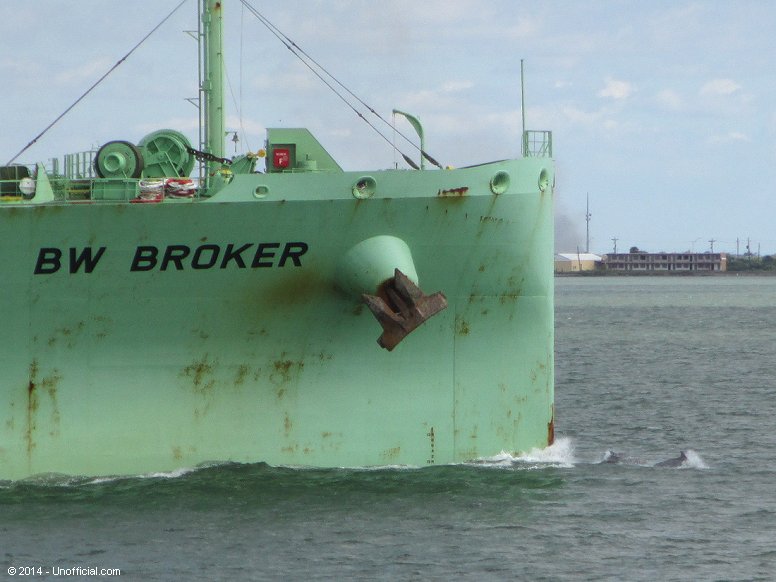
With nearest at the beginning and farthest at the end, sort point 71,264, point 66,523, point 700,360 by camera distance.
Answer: point 66,523 < point 71,264 < point 700,360

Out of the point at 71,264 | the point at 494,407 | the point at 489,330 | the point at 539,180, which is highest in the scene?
the point at 539,180

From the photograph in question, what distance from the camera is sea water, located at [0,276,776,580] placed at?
14.2 metres

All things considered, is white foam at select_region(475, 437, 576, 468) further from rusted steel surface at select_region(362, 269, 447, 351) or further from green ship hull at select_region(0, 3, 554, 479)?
rusted steel surface at select_region(362, 269, 447, 351)

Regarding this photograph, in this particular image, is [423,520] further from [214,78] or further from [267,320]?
[214,78]

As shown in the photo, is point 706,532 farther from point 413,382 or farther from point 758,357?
point 758,357

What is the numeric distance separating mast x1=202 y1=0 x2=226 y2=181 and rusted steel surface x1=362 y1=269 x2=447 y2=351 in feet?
16.6

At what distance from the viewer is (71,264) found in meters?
16.9

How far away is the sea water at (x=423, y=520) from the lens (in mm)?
14203

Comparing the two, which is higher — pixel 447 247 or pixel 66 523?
pixel 447 247

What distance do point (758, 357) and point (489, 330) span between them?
27186mm

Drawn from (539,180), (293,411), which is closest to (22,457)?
(293,411)

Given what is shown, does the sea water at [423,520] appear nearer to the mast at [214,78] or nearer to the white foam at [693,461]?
the white foam at [693,461]

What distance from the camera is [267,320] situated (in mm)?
17234

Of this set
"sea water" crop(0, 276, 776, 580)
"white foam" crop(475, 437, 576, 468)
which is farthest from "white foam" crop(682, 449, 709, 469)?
"white foam" crop(475, 437, 576, 468)
